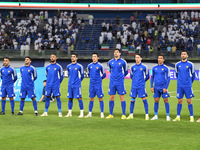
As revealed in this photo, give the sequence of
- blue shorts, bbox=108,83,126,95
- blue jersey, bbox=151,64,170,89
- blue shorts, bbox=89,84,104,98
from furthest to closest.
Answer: blue shorts, bbox=89,84,104,98, blue shorts, bbox=108,83,126,95, blue jersey, bbox=151,64,170,89

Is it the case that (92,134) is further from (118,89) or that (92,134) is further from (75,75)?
(75,75)

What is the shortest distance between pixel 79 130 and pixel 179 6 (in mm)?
41218

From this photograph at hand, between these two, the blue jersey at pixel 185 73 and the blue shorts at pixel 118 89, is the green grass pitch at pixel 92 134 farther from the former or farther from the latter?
the blue jersey at pixel 185 73

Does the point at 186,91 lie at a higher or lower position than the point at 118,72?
lower

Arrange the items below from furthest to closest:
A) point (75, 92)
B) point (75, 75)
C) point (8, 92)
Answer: point (8, 92) < point (75, 75) < point (75, 92)

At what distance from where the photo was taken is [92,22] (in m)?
51.1

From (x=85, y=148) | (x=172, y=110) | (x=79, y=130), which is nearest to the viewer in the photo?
(x=85, y=148)

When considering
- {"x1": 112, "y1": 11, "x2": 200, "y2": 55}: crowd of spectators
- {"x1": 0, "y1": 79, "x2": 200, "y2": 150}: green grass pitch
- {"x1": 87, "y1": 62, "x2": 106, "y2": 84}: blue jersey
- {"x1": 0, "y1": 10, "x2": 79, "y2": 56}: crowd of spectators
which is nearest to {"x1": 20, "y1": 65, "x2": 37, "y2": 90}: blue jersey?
{"x1": 0, "y1": 79, "x2": 200, "y2": 150}: green grass pitch

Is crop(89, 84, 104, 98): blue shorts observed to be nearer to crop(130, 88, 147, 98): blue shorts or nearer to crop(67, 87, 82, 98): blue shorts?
crop(67, 87, 82, 98): blue shorts

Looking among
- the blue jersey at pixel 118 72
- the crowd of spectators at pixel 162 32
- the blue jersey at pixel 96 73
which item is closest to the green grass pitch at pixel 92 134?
the blue jersey at pixel 96 73

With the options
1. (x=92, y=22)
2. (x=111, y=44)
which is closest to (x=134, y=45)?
(x=111, y=44)

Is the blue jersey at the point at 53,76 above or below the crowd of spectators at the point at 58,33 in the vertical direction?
below

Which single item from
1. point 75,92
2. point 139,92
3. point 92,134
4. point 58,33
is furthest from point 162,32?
point 92,134

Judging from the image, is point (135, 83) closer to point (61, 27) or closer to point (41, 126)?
point (41, 126)
